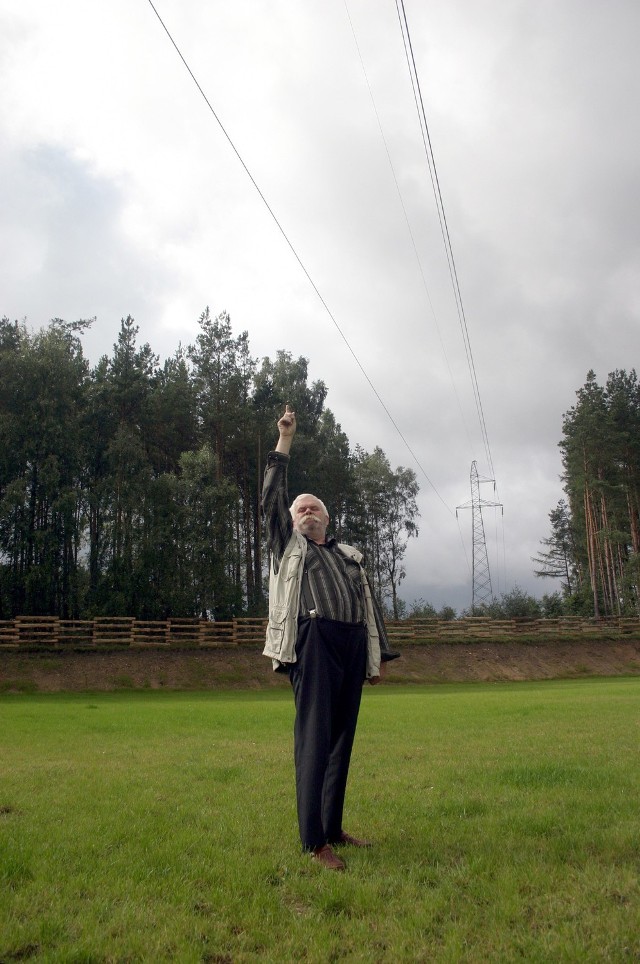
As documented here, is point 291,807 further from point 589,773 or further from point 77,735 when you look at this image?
point 77,735

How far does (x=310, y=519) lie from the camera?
5.18 m

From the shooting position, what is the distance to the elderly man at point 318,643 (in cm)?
447

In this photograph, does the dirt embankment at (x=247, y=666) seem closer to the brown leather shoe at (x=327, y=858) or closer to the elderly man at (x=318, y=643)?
the elderly man at (x=318, y=643)

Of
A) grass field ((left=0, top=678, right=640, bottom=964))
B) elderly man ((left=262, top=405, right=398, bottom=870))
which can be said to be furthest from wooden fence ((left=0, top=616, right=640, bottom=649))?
elderly man ((left=262, top=405, right=398, bottom=870))

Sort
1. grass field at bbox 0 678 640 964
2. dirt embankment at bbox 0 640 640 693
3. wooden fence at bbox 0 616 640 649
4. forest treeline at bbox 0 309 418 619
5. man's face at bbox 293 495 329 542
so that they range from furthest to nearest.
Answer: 1. forest treeline at bbox 0 309 418 619
2. wooden fence at bbox 0 616 640 649
3. dirt embankment at bbox 0 640 640 693
4. man's face at bbox 293 495 329 542
5. grass field at bbox 0 678 640 964

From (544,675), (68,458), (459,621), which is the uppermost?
(68,458)

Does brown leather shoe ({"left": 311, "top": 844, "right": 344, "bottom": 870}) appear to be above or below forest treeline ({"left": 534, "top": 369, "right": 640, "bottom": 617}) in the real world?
below

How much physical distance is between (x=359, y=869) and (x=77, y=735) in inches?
346

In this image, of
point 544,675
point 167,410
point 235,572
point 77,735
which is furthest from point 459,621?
point 77,735

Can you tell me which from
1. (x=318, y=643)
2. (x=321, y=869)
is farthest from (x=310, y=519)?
(x=321, y=869)

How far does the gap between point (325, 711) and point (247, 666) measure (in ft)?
123

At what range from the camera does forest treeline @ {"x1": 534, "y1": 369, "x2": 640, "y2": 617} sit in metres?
59.1

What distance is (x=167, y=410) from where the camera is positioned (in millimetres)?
55688

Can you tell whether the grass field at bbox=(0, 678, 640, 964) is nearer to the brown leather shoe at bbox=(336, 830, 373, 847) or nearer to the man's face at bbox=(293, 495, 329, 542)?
Result: the brown leather shoe at bbox=(336, 830, 373, 847)
